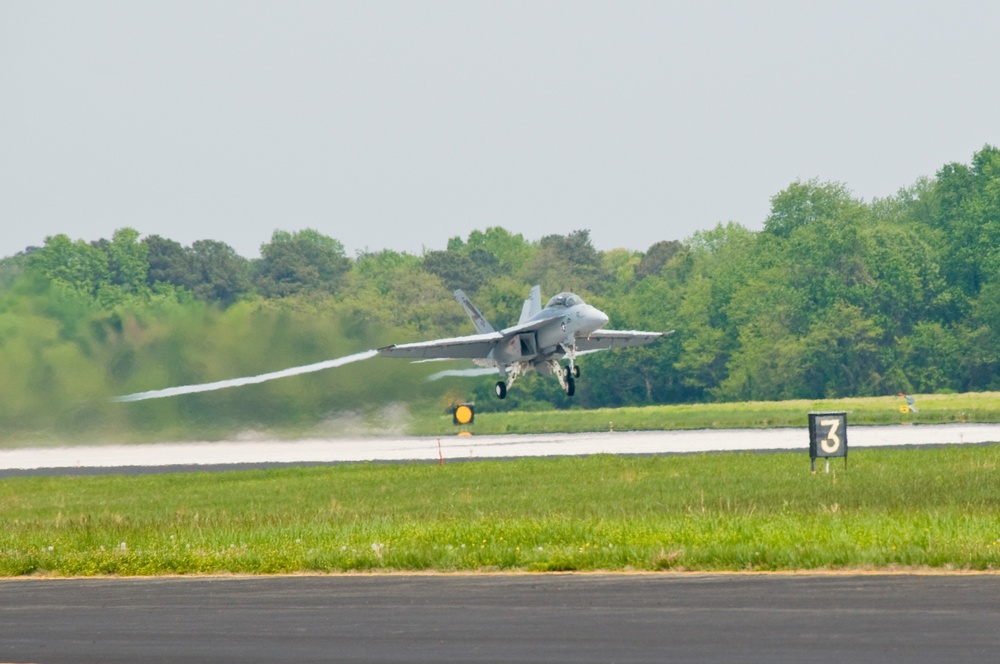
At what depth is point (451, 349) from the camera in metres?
56.7

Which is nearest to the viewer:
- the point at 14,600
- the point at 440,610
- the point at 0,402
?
the point at 440,610

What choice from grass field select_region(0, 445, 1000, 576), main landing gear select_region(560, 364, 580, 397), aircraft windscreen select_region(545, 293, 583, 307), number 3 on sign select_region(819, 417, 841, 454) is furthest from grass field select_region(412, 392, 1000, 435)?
number 3 on sign select_region(819, 417, 841, 454)

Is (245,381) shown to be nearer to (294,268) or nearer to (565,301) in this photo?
(565,301)

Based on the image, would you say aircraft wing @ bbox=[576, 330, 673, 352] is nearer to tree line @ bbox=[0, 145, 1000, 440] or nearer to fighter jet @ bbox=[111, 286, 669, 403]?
fighter jet @ bbox=[111, 286, 669, 403]

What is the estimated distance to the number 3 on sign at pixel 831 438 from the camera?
94.8 feet

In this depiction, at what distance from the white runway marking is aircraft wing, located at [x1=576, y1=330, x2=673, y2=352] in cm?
375

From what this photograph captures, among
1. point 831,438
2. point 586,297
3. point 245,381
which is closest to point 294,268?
point 586,297

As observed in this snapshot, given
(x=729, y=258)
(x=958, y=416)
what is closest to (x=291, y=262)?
(x=729, y=258)

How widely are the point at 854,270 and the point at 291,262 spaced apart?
181ft

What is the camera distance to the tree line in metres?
57.3

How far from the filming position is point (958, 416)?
5822 cm

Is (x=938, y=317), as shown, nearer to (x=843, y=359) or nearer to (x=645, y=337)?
(x=843, y=359)

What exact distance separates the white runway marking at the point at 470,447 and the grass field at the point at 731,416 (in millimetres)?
4799

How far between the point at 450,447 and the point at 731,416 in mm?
22077
